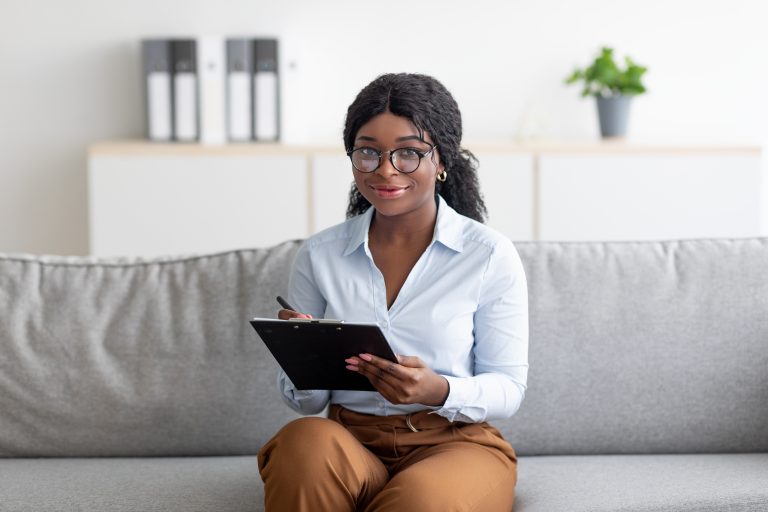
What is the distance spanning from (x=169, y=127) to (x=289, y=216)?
564 millimetres

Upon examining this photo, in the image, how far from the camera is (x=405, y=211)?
1.88 meters

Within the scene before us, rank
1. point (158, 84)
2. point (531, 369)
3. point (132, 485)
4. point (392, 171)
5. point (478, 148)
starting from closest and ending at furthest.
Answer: point (392, 171) < point (132, 485) < point (531, 369) < point (478, 148) < point (158, 84)

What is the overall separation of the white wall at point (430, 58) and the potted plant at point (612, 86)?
0.19 m

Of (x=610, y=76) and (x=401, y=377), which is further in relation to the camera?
(x=610, y=76)

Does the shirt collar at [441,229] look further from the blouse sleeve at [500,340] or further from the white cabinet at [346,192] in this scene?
the white cabinet at [346,192]

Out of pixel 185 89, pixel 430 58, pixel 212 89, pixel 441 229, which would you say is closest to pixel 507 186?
pixel 430 58

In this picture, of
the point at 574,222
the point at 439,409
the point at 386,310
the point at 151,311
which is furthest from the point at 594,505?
the point at 574,222

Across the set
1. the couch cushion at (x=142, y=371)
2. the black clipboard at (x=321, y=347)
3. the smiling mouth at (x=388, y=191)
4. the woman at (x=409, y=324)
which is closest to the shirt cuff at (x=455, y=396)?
the woman at (x=409, y=324)

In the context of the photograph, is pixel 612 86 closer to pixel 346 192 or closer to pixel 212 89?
pixel 346 192

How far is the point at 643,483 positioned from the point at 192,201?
231 centimetres

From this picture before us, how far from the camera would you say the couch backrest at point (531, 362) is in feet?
6.98

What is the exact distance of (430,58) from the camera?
4109 millimetres

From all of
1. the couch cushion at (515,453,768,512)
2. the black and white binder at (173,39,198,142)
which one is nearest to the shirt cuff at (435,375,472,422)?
the couch cushion at (515,453,768,512)

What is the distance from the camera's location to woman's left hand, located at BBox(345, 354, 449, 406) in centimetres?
169
